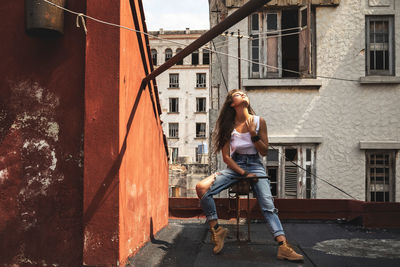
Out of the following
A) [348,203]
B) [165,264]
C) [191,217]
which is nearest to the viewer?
[165,264]

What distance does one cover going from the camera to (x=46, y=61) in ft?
11.1

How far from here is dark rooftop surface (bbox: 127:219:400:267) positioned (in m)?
3.68

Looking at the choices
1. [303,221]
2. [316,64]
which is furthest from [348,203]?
[316,64]

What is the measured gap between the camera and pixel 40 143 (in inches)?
131

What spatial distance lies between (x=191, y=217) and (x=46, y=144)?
5.01 m

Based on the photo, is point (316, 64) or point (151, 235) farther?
point (316, 64)

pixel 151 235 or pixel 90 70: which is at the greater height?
pixel 90 70

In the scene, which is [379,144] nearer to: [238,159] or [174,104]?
[238,159]

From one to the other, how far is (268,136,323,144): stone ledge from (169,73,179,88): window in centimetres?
3624

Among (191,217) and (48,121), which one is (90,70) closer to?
(48,121)

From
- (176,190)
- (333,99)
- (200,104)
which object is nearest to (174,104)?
(200,104)

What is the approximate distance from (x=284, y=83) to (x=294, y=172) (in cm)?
229

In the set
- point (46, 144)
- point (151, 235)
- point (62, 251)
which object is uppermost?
point (46, 144)

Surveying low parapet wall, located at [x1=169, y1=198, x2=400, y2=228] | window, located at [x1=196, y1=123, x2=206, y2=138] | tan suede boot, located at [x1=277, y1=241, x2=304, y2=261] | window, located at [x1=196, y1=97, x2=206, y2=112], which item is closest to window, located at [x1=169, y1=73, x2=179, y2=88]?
window, located at [x1=196, y1=97, x2=206, y2=112]
